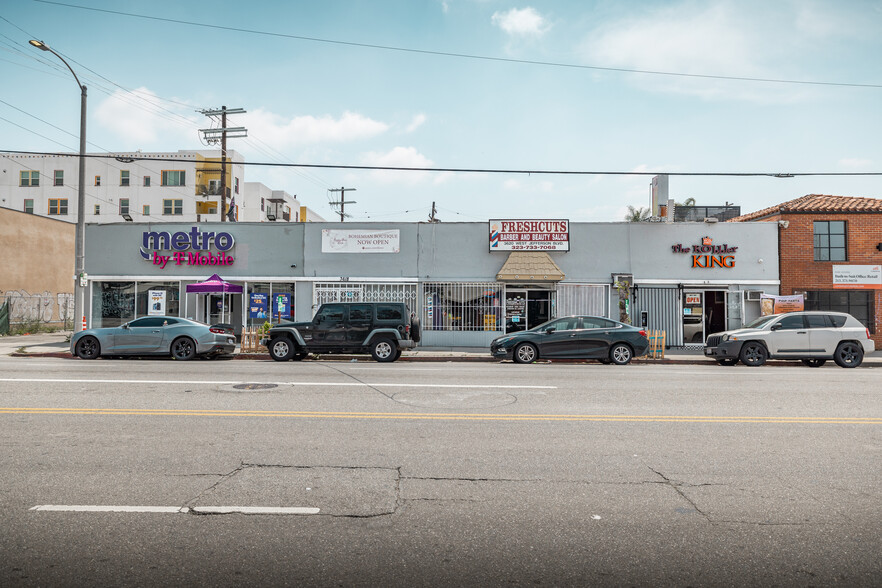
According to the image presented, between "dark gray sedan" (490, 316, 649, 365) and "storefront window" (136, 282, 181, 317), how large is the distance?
46.5 feet

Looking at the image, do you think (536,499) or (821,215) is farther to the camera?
(821,215)

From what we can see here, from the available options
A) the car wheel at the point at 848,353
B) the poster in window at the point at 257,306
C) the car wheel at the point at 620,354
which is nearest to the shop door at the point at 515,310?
the car wheel at the point at 620,354

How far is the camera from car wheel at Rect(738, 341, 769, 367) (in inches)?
638

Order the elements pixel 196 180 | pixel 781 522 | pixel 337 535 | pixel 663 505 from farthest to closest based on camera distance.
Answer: pixel 196 180 < pixel 663 505 < pixel 781 522 < pixel 337 535

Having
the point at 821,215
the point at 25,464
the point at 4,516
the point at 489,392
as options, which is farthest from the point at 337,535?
the point at 821,215

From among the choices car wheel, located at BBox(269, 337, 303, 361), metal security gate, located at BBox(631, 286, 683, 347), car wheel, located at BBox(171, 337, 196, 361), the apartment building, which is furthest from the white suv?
the apartment building

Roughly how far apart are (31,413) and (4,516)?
4329 mm

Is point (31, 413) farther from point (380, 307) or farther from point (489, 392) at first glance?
point (380, 307)

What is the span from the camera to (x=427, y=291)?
896 inches

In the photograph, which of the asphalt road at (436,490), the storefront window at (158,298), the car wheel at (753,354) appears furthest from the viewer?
the storefront window at (158,298)

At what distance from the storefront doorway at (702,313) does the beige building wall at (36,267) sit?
33266 millimetres

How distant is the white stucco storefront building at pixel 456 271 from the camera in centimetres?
2208

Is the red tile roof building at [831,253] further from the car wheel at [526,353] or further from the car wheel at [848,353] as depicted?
the car wheel at [526,353]

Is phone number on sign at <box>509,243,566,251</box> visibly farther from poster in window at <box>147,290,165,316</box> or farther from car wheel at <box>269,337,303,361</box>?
poster in window at <box>147,290,165,316</box>
